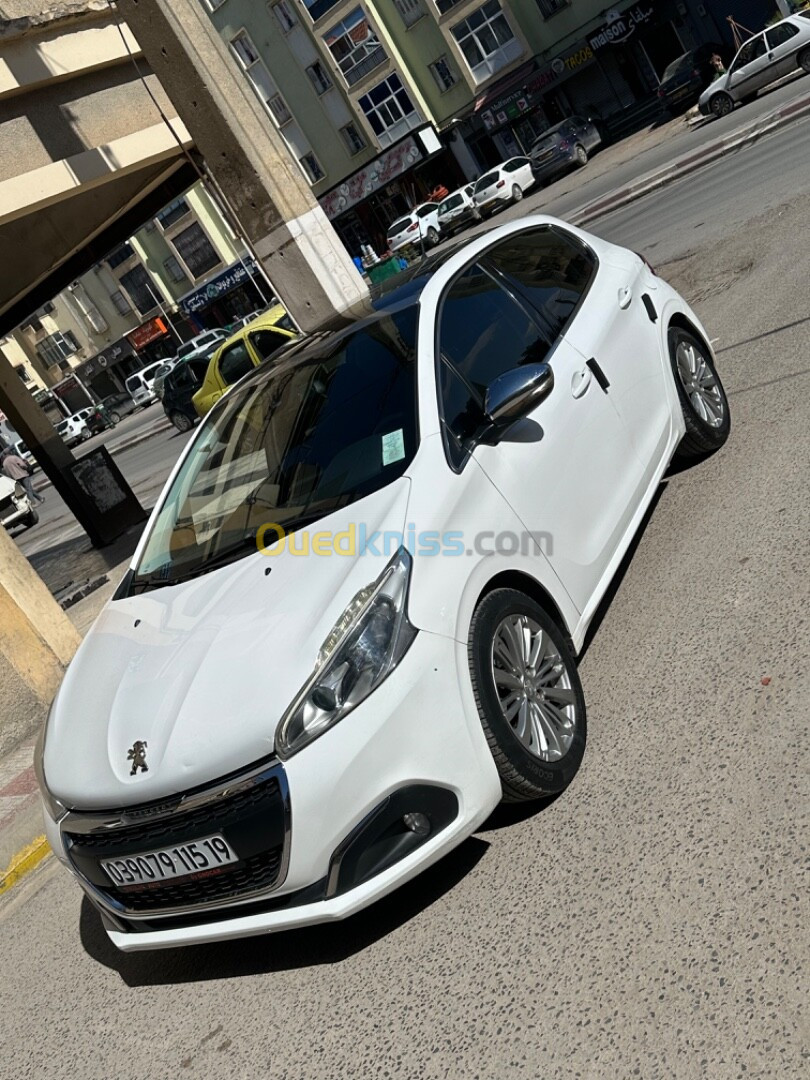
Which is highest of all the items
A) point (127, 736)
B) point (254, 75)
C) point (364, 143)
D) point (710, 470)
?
point (254, 75)

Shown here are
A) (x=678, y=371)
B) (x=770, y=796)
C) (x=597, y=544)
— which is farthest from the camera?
(x=678, y=371)

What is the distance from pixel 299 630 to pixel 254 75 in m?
56.5

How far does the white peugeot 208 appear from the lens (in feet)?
10.3

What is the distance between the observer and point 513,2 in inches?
1654

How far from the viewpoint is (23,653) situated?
7141mm

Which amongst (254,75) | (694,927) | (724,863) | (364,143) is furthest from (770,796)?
(254,75)

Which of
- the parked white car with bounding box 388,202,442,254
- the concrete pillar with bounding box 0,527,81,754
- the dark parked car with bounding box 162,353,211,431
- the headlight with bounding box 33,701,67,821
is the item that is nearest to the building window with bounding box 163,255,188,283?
the parked white car with bounding box 388,202,442,254

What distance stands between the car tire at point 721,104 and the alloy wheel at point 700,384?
2563 cm

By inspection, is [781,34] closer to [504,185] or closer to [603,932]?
[504,185]

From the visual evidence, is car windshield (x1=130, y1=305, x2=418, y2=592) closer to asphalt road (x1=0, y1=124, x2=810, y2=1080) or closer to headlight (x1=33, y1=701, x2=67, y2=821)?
headlight (x1=33, y1=701, x2=67, y2=821)

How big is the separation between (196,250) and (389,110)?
18.3 m

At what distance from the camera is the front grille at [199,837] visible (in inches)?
122

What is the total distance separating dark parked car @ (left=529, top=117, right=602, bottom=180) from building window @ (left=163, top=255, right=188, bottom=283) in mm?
31554

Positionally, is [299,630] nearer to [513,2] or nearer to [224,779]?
[224,779]
